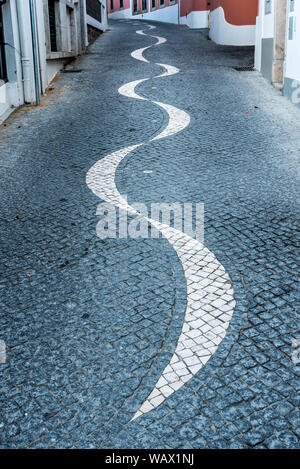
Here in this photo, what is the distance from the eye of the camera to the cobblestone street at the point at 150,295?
2.96 meters

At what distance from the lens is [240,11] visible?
1986 centimetres

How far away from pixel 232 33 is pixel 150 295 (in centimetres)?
1887

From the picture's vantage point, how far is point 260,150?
8203 mm

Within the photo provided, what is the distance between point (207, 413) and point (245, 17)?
64.4 ft

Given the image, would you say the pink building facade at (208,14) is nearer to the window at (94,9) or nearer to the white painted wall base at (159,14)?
the white painted wall base at (159,14)

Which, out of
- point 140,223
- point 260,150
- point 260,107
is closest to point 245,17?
point 260,107

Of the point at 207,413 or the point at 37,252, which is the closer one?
the point at 207,413

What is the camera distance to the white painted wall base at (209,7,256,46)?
20.6 meters

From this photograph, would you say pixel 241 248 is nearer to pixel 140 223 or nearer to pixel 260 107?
pixel 140 223

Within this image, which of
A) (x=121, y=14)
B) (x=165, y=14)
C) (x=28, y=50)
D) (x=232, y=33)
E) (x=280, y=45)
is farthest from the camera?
(x=121, y=14)

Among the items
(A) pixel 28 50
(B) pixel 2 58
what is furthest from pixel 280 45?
(B) pixel 2 58

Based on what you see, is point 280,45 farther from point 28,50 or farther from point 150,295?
point 150,295

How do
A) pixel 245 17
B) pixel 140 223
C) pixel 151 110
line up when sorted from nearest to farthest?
pixel 140 223 → pixel 151 110 → pixel 245 17

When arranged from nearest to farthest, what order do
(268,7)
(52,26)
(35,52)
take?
(35,52) → (268,7) → (52,26)
